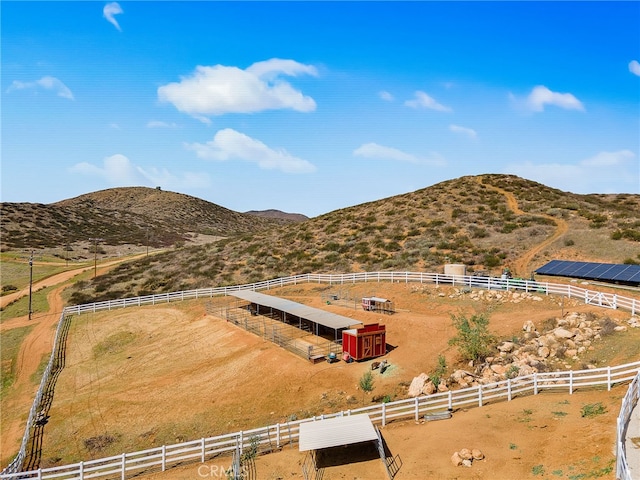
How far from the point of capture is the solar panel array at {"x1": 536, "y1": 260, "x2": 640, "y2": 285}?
3180 cm

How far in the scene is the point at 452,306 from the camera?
32562 mm

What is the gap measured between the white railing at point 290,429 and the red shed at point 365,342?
5.86 meters

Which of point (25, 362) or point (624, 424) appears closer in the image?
point (624, 424)

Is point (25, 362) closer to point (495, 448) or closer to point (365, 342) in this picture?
point (365, 342)

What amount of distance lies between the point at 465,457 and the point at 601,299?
1957 centimetres

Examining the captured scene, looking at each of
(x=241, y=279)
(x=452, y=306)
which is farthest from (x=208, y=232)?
(x=452, y=306)

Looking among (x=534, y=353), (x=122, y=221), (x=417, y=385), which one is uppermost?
(x=122, y=221)

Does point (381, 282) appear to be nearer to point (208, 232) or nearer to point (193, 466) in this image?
point (193, 466)

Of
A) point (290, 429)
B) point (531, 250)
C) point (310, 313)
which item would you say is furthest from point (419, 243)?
point (290, 429)

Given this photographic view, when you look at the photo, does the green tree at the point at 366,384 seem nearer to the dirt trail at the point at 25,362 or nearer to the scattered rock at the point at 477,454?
the scattered rock at the point at 477,454

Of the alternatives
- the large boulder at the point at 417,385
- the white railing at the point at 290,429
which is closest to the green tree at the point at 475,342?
the white railing at the point at 290,429

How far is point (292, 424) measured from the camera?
1684 centimetres

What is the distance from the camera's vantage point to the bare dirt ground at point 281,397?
13.8 m

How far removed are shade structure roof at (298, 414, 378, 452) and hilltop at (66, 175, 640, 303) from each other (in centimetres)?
3061
